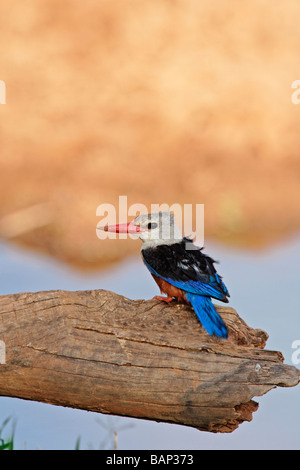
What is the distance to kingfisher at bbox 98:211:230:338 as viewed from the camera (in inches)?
124

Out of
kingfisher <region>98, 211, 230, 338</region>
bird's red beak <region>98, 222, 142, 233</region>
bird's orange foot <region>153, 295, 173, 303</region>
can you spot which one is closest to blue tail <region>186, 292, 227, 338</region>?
kingfisher <region>98, 211, 230, 338</region>

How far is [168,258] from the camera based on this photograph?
331cm

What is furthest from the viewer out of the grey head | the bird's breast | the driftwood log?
the grey head

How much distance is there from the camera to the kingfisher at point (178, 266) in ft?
Answer: 10.3

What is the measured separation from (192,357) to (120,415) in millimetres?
435

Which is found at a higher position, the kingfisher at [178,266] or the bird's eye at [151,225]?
the bird's eye at [151,225]

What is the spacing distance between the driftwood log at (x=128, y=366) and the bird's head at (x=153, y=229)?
499 millimetres

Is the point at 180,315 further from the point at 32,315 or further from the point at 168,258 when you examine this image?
the point at 32,315

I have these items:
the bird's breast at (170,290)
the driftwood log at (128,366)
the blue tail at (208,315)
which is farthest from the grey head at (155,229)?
the driftwood log at (128,366)

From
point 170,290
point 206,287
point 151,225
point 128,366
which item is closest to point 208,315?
point 206,287

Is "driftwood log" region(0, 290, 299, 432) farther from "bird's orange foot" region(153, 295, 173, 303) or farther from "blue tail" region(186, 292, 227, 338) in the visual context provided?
"bird's orange foot" region(153, 295, 173, 303)

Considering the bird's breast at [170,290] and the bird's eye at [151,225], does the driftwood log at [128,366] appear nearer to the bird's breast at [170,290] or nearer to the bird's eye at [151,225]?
the bird's breast at [170,290]

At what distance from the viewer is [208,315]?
10.3 ft

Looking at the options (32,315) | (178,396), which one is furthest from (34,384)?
(178,396)
